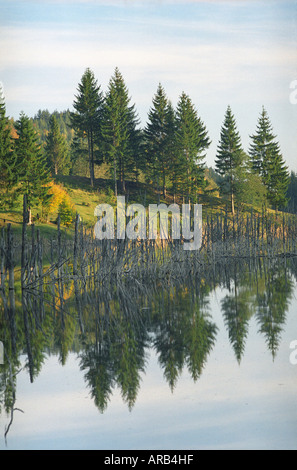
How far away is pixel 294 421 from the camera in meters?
8.22

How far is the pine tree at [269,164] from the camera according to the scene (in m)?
56.3

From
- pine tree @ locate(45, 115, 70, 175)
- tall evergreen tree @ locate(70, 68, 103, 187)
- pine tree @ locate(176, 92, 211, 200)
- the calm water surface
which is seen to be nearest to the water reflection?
the calm water surface

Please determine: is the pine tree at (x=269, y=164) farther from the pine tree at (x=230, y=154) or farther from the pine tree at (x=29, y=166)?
the pine tree at (x=29, y=166)

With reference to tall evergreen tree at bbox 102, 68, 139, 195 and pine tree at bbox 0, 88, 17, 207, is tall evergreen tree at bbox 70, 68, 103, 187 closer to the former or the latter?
tall evergreen tree at bbox 102, 68, 139, 195

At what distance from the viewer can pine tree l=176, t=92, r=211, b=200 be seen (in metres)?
52.1

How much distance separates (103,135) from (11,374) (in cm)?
4386

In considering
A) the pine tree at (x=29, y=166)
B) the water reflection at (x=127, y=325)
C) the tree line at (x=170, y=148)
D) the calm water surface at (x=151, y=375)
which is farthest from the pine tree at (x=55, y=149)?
the calm water surface at (x=151, y=375)

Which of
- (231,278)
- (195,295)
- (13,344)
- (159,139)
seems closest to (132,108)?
(159,139)

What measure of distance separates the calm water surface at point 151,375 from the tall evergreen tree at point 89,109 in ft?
130

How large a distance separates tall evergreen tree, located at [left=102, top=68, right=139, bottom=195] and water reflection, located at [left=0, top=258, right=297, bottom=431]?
104 feet

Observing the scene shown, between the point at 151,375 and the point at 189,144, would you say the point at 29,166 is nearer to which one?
the point at 189,144

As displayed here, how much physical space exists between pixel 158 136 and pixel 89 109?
645 centimetres
